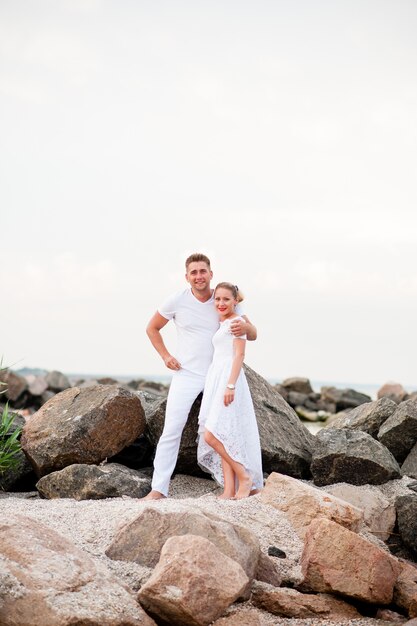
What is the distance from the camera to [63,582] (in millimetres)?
4848

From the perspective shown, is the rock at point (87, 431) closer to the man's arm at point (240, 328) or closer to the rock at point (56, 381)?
the man's arm at point (240, 328)

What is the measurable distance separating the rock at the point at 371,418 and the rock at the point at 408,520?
2.22m

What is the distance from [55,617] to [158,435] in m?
4.36

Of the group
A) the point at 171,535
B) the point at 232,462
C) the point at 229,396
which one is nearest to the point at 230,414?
the point at 229,396

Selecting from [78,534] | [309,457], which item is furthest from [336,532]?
[309,457]

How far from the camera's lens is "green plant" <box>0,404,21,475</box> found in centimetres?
895

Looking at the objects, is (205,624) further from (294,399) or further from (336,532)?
(294,399)

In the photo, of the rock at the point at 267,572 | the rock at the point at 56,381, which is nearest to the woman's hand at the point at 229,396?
the rock at the point at 267,572

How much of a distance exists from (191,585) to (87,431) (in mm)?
3933

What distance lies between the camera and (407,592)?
226 inches

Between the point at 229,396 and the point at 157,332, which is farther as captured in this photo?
the point at 157,332

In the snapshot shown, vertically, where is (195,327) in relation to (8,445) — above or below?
above

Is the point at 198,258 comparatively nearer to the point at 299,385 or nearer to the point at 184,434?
the point at 184,434

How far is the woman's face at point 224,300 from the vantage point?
7965mm
